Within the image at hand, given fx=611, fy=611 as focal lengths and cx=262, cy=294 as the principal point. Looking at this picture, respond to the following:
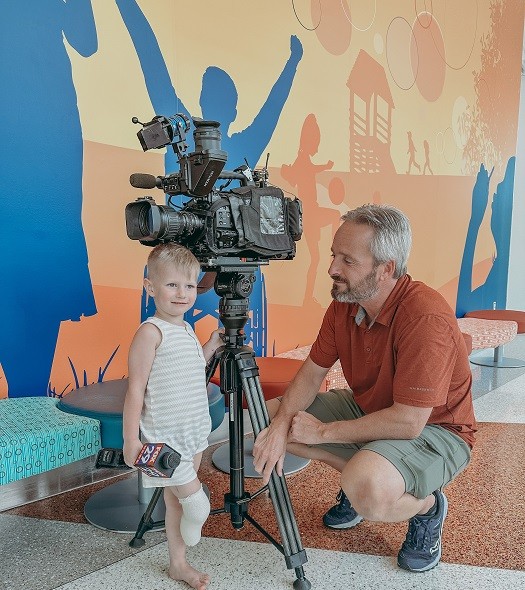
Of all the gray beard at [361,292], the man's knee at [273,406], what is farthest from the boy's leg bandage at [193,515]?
the gray beard at [361,292]

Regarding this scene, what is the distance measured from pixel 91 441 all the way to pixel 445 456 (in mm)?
1150

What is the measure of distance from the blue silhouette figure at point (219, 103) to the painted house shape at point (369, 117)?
60cm

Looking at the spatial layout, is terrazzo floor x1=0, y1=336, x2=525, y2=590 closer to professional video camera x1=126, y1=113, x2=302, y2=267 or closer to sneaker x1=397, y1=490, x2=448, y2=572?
sneaker x1=397, y1=490, x2=448, y2=572

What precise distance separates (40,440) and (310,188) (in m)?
2.21

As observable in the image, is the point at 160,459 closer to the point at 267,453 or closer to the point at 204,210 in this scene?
the point at 267,453

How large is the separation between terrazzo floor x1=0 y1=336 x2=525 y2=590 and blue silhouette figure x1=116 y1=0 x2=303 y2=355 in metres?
1.01

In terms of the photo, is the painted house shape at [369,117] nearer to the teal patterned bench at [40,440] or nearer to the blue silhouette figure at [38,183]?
the blue silhouette figure at [38,183]

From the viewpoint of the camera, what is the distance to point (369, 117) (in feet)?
13.2

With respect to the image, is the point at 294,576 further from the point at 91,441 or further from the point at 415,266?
the point at 415,266

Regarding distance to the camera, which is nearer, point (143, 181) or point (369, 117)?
point (143, 181)

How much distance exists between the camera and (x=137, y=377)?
1.66m

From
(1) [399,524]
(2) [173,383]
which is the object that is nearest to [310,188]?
(1) [399,524]

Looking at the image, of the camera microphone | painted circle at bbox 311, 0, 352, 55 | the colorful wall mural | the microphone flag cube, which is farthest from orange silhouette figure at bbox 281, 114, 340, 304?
the microphone flag cube

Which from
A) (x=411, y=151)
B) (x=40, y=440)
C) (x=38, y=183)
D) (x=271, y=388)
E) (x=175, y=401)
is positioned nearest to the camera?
(x=175, y=401)
